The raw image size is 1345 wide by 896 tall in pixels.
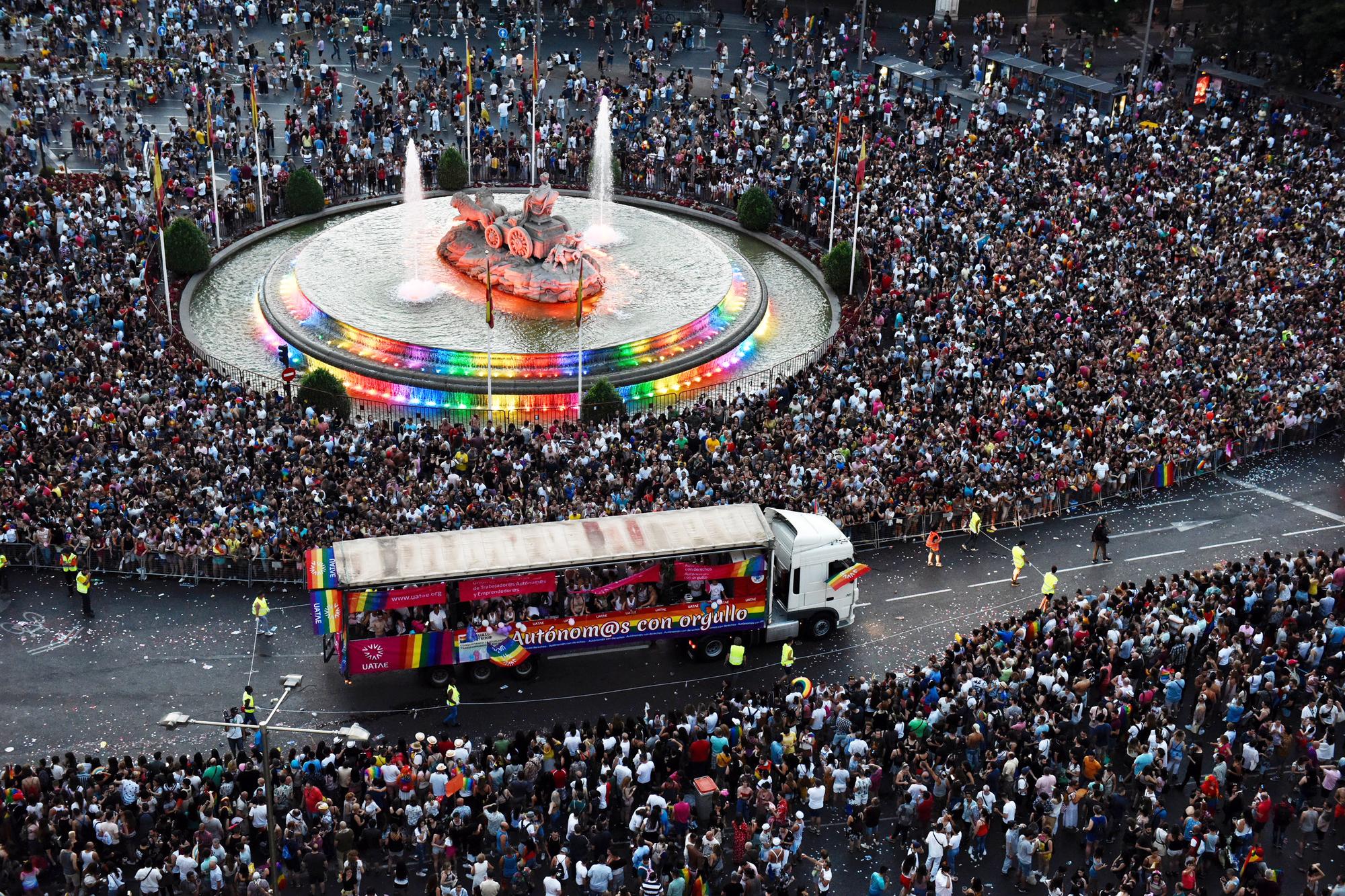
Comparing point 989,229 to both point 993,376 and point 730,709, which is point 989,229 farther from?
point 730,709

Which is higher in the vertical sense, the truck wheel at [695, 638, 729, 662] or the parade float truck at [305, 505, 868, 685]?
the parade float truck at [305, 505, 868, 685]

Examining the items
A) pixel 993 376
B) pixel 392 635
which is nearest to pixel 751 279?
pixel 993 376

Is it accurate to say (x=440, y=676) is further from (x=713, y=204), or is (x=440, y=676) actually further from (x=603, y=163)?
(x=713, y=204)

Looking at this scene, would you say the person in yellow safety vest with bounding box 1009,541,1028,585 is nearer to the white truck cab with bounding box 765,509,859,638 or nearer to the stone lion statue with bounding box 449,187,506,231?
the white truck cab with bounding box 765,509,859,638

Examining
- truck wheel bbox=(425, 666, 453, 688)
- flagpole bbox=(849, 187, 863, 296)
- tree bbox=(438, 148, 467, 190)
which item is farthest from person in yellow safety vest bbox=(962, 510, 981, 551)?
tree bbox=(438, 148, 467, 190)

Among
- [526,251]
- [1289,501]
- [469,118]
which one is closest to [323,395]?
[526,251]

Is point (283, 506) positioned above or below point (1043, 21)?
below
